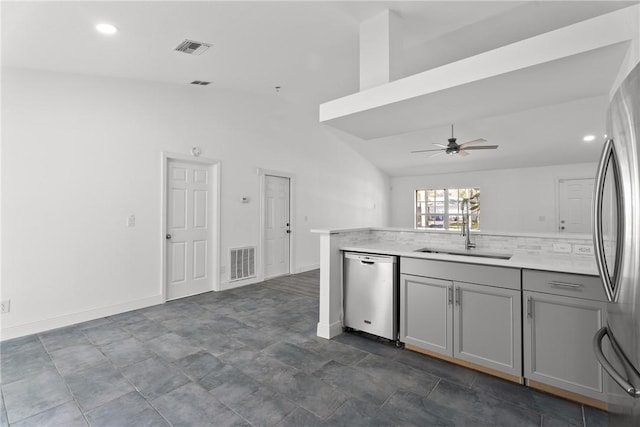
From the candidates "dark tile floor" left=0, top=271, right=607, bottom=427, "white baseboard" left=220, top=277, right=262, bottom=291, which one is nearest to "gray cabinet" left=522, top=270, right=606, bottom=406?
"dark tile floor" left=0, top=271, right=607, bottom=427

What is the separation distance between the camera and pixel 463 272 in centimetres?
230

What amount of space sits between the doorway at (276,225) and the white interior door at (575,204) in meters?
6.39

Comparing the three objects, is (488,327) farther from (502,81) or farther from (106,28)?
(106,28)

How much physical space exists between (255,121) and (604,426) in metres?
5.26

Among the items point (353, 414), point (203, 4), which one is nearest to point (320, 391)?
point (353, 414)

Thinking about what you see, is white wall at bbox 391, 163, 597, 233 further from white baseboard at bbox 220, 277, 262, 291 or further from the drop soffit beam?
white baseboard at bbox 220, 277, 262, 291

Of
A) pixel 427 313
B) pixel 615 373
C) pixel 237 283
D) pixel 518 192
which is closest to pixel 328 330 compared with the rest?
pixel 427 313

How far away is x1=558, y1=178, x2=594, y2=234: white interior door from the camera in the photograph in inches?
268

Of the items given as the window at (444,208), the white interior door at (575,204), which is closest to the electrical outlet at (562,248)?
the white interior door at (575,204)

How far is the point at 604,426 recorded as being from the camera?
1.68 m

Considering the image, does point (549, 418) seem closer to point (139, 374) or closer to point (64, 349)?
point (139, 374)

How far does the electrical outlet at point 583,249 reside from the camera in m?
2.22

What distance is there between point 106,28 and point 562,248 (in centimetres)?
414

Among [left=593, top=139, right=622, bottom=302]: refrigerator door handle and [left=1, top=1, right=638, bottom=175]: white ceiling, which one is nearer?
[left=593, top=139, right=622, bottom=302]: refrigerator door handle
